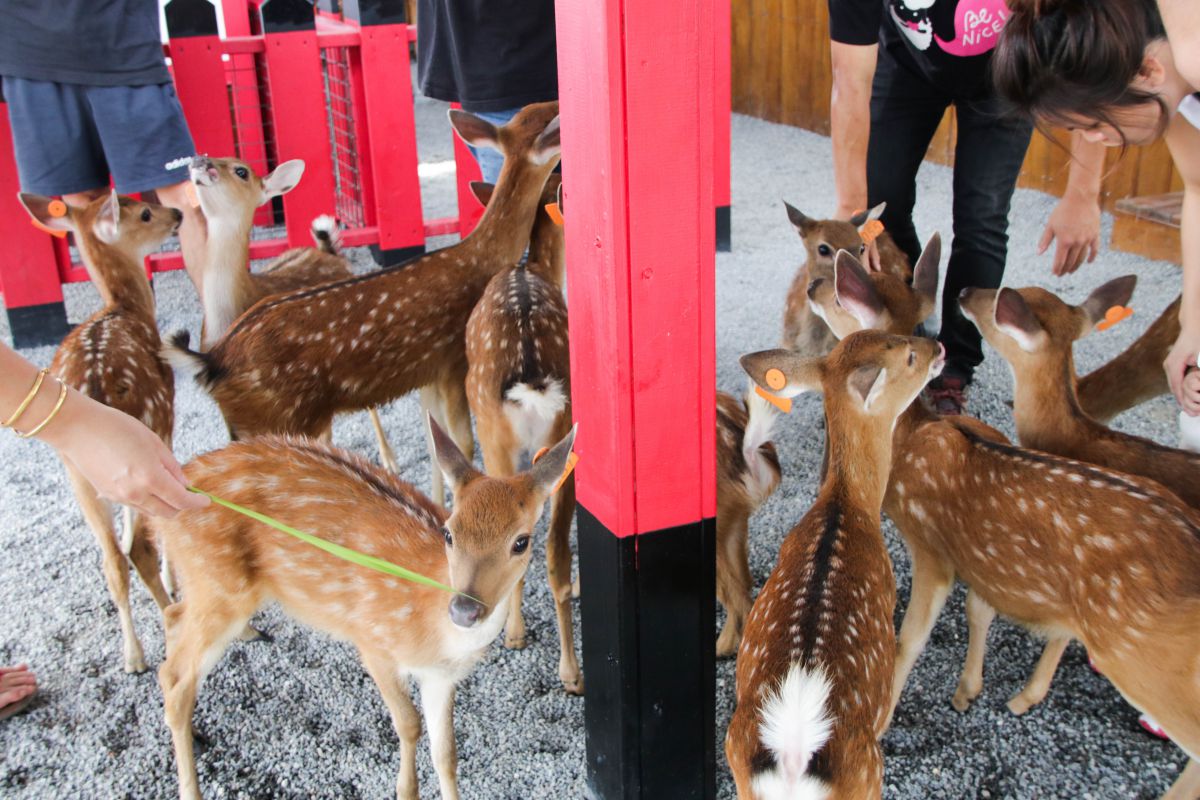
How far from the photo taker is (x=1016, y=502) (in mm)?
2469

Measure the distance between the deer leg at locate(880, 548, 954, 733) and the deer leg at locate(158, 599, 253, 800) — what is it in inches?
63.5

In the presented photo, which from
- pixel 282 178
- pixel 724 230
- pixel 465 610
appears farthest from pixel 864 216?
pixel 724 230

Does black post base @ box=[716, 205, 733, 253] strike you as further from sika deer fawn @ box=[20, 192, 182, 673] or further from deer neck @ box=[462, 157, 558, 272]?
sika deer fawn @ box=[20, 192, 182, 673]

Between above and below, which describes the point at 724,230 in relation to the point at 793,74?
below

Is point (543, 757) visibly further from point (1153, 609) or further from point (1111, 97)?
point (1111, 97)

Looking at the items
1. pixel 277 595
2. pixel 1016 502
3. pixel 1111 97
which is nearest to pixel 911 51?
pixel 1111 97

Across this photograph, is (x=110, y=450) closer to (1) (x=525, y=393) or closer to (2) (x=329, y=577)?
(2) (x=329, y=577)

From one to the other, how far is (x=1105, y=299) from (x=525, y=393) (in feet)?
5.36

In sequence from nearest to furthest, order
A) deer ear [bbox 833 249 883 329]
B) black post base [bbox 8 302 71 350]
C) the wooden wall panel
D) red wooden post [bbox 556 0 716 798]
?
1. red wooden post [bbox 556 0 716 798]
2. deer ear [bbox 833 249 883 329]
3. black post base [bbox 8 302 71 350]
4. the wooden wall panel

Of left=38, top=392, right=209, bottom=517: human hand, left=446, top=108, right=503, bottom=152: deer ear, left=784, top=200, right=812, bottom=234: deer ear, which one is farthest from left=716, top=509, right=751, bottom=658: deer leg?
left=446, top=108, right=503, bottom=152: deer ear

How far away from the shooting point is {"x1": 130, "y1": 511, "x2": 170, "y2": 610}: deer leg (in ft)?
9.66

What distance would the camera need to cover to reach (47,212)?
12.3 ft

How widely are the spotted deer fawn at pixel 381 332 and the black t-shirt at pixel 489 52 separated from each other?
0.31 metres

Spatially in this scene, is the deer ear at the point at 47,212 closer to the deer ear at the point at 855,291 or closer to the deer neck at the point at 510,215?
the deer neck at the point at 510,215
